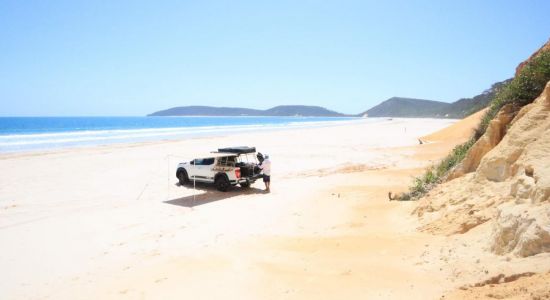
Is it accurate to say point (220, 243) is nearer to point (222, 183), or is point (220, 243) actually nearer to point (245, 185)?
point (222, 183)

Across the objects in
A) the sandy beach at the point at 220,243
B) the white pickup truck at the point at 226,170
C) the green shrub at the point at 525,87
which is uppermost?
the green shrub at the point at 525,87

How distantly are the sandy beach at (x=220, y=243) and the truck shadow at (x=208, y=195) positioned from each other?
5 cm

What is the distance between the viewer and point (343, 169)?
20.7m

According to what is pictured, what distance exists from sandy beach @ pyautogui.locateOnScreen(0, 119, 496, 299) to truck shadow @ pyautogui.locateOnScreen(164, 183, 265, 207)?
47 millimetres

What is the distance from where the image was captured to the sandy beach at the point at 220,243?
6.30m

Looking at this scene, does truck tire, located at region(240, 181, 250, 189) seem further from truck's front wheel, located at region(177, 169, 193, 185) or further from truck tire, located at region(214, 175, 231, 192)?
truck's front wheel, located at region(177, 169, 193, 185)

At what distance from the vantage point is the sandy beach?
6305 millimetres

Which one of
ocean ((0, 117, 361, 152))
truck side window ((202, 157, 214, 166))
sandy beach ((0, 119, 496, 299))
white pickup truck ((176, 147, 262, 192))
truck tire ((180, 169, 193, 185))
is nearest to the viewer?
sandy beach ((0, 119, 496, 299))

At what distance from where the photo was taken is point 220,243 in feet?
29.0

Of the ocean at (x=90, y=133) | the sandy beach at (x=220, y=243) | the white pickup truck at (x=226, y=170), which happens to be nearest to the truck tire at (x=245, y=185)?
the white pickup truck at (x=226, y=170)

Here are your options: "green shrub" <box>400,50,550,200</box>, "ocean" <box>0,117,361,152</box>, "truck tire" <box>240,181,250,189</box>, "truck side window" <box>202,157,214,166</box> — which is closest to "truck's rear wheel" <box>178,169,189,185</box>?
"truck side window" <box>202,157,214,166</box>

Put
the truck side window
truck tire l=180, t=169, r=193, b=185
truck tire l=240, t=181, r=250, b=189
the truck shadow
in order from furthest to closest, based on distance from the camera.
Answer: truck tire l=180, t=169, r=193, b=185 < the truck side window < truck tire l=240, t=181, r=250, b=189 < the truck shadow

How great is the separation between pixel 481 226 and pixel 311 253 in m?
3.19

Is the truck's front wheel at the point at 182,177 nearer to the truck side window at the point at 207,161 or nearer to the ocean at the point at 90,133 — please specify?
the truck side window at the point at 207,161
